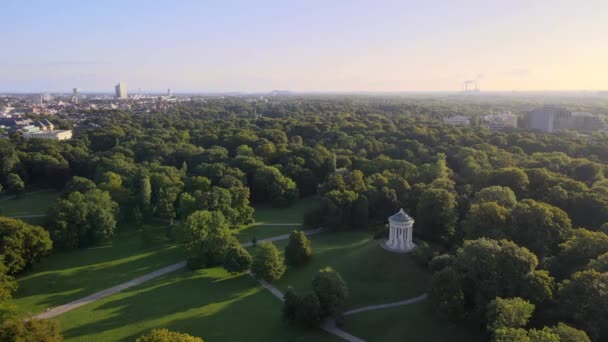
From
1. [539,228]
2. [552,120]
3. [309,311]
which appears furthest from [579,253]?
[552,120]

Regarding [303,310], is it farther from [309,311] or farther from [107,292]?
[107,292]

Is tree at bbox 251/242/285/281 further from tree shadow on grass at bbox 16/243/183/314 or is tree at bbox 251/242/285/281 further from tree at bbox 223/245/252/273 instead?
tree shadow on grass at bbox 16/243/183/314

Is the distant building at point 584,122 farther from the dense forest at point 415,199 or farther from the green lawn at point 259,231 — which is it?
the green lawn at point 259,231

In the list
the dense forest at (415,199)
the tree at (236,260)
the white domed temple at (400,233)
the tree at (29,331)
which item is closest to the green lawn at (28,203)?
the dense forest at (415,199)

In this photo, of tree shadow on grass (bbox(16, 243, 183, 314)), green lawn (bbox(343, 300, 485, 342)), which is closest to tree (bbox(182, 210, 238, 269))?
tree shadow on grass (bbox(16, 243, 183, 314))

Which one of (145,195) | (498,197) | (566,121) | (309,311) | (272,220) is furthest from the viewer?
(566,121)
